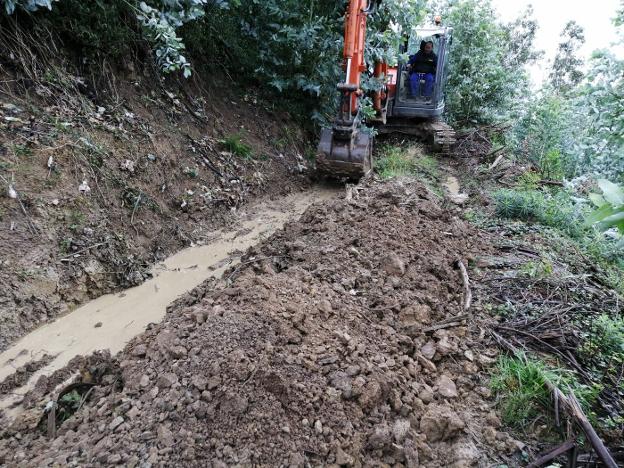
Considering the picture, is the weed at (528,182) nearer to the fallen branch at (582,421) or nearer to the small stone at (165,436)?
the fallen branch at (582,421)

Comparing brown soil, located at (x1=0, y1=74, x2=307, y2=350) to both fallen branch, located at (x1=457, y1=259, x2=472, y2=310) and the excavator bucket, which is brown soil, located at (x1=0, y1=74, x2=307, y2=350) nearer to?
the excavator bucket

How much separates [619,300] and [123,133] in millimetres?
4780

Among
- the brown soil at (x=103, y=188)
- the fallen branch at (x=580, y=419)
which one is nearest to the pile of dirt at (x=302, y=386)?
the fallen branch at (x=580, y=419)

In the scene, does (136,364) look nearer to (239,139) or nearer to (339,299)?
(339,299)

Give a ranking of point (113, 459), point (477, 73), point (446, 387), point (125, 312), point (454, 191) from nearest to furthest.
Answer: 1. point (113, 459)
2. point (446, 387)
3. point (125, 312)
4. point (454, 191)
5. point (477, 73)

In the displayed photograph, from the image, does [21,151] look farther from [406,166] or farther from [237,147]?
[406,166]

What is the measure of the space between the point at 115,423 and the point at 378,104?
680cm

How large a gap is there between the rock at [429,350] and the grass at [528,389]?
359 mm

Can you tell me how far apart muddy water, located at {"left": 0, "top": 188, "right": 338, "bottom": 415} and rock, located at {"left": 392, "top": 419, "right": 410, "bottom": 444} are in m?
2.11

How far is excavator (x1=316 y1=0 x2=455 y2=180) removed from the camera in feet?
17.9

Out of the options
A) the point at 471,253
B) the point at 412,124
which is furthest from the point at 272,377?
the point at 412,124

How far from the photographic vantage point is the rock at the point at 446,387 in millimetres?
2408

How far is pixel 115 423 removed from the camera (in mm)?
2068

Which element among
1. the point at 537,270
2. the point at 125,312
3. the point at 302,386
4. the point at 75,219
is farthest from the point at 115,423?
the point at 537,270
